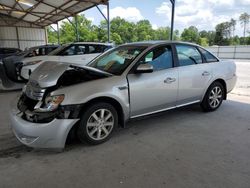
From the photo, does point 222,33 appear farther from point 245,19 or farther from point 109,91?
point 109,91

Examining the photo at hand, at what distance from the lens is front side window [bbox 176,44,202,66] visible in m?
3.64

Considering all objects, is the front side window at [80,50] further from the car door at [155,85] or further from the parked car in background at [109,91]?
the car door at [155,85]

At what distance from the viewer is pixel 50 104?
2.49m

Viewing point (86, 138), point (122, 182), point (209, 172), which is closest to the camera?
point (122, 182)

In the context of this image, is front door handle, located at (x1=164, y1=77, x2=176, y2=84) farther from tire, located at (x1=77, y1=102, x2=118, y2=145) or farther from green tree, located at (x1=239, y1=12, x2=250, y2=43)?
green tree, located at (x1=239, y1=12, x2=250, y2=43)

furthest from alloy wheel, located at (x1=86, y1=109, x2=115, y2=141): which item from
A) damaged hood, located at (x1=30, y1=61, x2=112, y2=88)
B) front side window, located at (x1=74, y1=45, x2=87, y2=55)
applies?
front side window, located at (x1=74, y1=45, x2=87, y2=55)

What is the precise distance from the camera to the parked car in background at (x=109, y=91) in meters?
2.49

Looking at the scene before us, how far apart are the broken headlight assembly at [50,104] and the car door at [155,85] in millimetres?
1024

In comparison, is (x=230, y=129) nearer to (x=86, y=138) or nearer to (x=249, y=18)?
(x=86, y=138)

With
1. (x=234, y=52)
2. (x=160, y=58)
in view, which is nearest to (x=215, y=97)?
(x=160, y=58)

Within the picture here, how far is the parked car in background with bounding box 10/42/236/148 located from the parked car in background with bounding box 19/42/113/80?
3.58 meters

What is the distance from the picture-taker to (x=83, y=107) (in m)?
2.63

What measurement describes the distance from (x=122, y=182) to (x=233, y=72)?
361cm

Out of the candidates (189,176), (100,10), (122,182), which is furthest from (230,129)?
(100,10)
